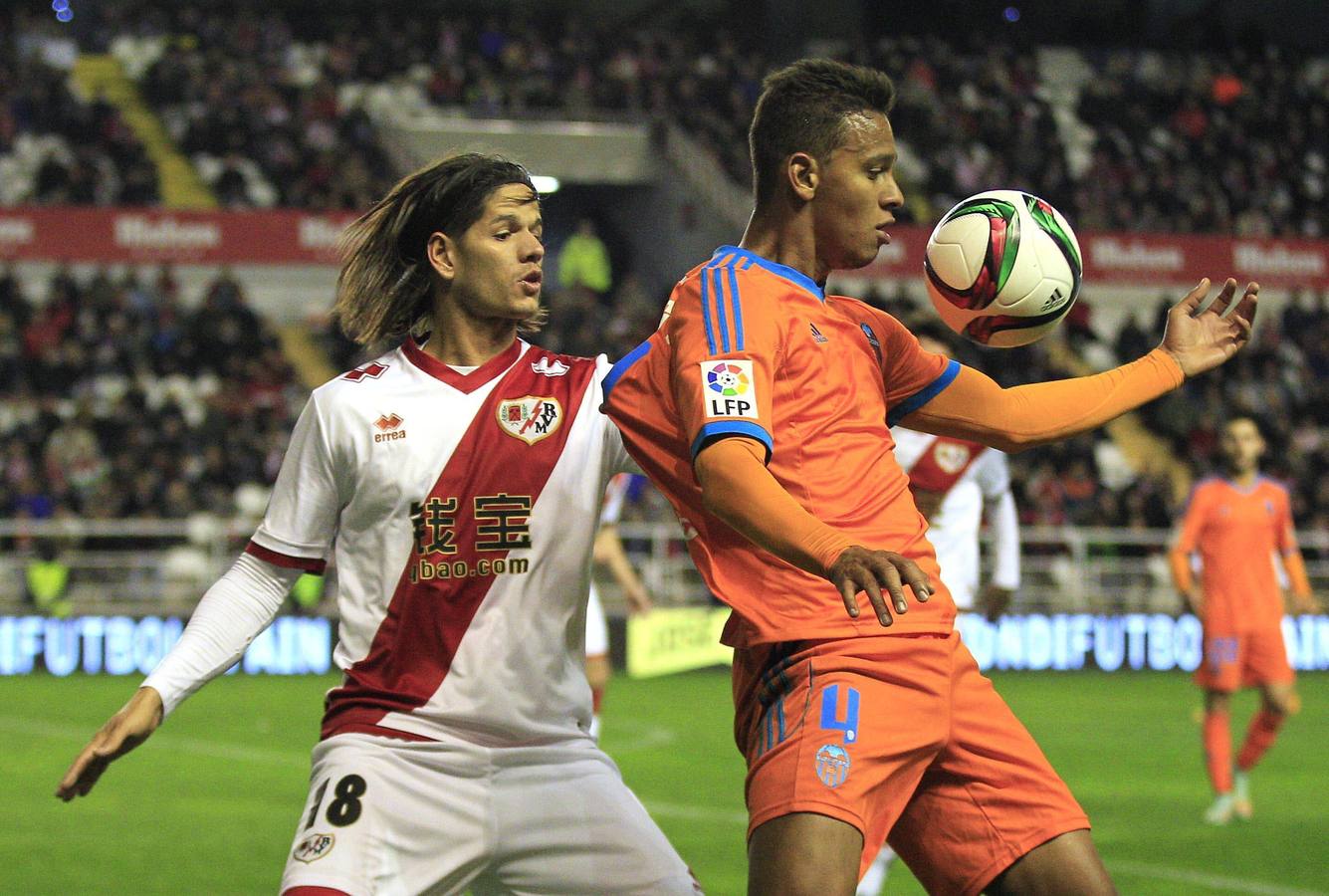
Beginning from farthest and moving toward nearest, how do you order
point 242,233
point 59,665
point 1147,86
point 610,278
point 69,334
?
point 1147,86 → point 610,278 → point 242,233 → point 69,334 → point 59,665

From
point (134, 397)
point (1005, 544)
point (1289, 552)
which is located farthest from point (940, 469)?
point (134, 397)

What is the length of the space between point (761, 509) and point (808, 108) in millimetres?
892

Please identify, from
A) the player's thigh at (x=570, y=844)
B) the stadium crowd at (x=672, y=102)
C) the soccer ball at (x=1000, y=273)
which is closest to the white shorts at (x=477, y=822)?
the player's thigh at (x=570, y=844)

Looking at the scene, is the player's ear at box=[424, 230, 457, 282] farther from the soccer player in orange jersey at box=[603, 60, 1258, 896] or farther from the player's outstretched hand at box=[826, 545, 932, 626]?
the player's outstretched hand at box=[826, 545, 932, 626]

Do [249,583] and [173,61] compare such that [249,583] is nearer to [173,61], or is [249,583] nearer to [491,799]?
[491,799]

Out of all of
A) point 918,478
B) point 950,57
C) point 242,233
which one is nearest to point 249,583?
point 918,478

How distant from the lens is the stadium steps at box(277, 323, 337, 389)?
82.8ft

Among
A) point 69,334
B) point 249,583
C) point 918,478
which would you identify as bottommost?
point 249,583

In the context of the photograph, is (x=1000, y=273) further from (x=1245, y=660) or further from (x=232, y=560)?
(x=232, y=560)

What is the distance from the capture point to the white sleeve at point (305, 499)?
391 cm

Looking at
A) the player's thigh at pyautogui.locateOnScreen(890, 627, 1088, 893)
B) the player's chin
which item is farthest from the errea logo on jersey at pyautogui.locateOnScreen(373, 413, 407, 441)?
the player's thigh at pyautogui.locateOnScreen(890, 627, 1088, 893)

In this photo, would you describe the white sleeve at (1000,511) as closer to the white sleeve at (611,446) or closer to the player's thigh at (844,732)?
the white sleeve at (611,446)

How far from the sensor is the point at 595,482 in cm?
400

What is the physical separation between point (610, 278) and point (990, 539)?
12019 millimetres
